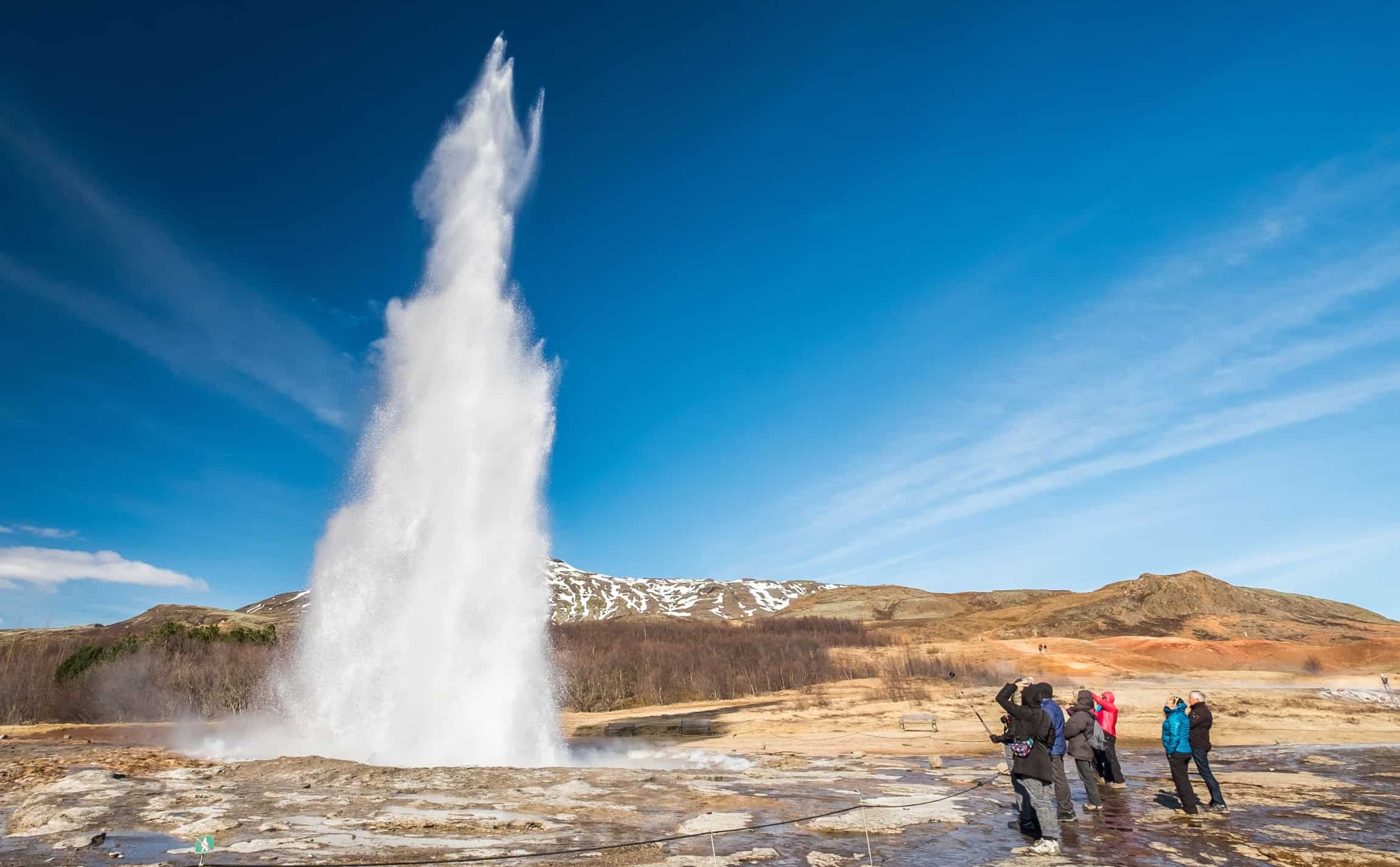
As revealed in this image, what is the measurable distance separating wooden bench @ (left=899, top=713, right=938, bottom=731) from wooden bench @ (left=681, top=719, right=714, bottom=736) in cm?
1275

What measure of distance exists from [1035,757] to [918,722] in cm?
3699

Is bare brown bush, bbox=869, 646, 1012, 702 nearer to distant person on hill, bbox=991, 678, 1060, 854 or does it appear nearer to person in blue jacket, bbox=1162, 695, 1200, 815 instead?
person in blue jacket, bbox=1162, 695, 1200, 815

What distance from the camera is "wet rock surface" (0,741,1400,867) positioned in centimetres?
1205

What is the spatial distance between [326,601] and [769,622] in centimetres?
13426

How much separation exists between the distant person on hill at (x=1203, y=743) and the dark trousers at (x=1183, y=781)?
26 cm

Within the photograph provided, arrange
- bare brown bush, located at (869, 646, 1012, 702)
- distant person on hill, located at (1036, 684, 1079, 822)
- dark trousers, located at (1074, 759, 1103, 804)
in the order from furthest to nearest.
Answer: bare brown bush, located at (869, 646, 1012, 702)
dark trousers, located at (1074, 759, 1103, 804)
distant person on hill, located at (1036, 684, 1079, 822)

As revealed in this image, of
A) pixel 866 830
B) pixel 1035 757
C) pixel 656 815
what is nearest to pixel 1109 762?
pixel 1035 757

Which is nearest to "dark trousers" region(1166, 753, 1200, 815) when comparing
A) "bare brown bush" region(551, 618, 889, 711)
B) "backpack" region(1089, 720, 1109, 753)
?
"backpack" region(1089, 720, 1109, 753)

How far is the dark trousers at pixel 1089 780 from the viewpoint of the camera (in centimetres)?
1548

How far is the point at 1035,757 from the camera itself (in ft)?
39.6

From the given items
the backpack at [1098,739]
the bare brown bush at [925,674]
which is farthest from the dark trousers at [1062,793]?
the bare brown bush at [925,674]

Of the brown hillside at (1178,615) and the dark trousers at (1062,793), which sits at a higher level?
the brown hillside at (1178,615)

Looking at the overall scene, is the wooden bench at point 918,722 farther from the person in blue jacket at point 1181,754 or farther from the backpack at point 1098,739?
the person in blue jacket at point 1181,754

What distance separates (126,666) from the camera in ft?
197
